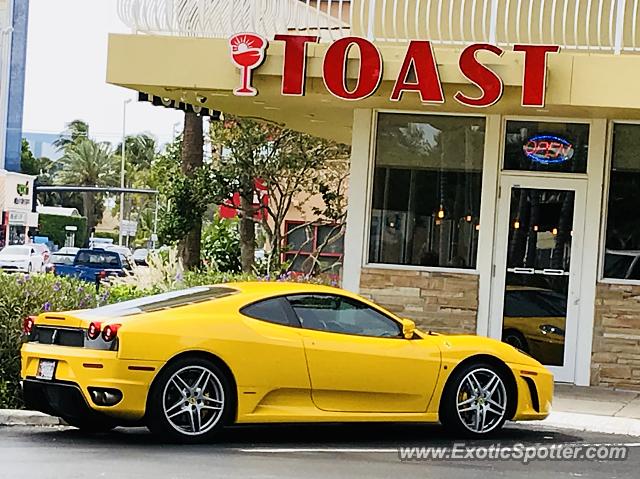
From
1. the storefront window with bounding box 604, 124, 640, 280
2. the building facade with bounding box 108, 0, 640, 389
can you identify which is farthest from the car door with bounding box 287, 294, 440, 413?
the storefront window with bounding box 604, 124, 640, 280

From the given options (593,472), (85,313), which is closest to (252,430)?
(85,313)

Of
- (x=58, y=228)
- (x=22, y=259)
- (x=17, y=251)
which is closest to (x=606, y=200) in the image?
(x=22, y=259)

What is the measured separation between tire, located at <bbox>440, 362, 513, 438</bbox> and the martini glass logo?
15.4 feet

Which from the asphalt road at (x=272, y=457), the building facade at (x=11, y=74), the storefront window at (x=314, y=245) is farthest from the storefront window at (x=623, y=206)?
the building facade at (x=11, y=74)

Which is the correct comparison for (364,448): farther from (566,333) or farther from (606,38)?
(606,38)

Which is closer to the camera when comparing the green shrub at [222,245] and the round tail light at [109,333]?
the round tail light at [109,333]

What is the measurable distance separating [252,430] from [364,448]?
124 centimetres

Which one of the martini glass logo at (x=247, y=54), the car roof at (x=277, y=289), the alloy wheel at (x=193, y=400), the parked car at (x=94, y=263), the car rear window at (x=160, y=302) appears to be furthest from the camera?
the parked car at (x=94, y=263)

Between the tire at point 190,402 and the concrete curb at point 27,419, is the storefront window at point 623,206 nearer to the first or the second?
the tire at point 190,402

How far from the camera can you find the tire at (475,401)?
10.2 metres

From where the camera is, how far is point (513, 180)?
47.6 feet

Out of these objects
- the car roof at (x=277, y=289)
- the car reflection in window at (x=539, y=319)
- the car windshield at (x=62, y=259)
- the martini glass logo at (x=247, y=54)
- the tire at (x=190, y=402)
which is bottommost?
the car windshield at (x=62, y=259)

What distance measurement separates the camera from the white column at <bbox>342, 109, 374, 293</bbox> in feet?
48.2

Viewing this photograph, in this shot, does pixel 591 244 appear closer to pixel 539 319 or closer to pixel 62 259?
pixel 539 319
